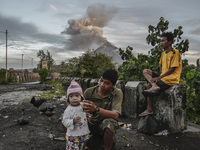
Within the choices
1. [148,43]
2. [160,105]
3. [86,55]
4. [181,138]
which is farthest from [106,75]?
[86,55]

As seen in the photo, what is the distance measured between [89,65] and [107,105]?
735 cm

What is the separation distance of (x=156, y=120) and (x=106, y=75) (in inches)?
79.7

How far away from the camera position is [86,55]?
10.1m

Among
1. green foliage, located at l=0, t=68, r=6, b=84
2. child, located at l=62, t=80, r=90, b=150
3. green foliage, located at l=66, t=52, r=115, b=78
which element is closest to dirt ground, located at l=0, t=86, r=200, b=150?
child, located at l=62, t=80, r=90, b=150

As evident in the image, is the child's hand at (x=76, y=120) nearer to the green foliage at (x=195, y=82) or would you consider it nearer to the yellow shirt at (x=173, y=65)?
the yellow shirt at (x=173, y=65)

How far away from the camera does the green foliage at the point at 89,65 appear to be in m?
9.73

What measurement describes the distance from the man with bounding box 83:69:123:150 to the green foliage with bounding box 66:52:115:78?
21.8 feet

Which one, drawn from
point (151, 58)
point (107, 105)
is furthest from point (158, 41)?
point (107, 105)

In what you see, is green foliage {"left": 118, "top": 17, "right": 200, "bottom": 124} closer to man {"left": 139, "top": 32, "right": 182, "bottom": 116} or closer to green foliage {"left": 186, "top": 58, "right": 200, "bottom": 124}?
green foliage {"left": 186, "top": 58, "right": 200, "bottom": 124}

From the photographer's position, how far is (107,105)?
2592 mm

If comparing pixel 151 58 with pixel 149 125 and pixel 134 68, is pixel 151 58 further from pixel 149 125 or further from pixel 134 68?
pixel 149 125


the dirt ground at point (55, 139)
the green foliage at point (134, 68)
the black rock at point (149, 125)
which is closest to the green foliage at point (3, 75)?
the dirt ground at point (55, 139)

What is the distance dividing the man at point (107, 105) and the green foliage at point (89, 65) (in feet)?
21.8

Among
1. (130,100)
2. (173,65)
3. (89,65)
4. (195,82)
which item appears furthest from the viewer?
(89,65)
